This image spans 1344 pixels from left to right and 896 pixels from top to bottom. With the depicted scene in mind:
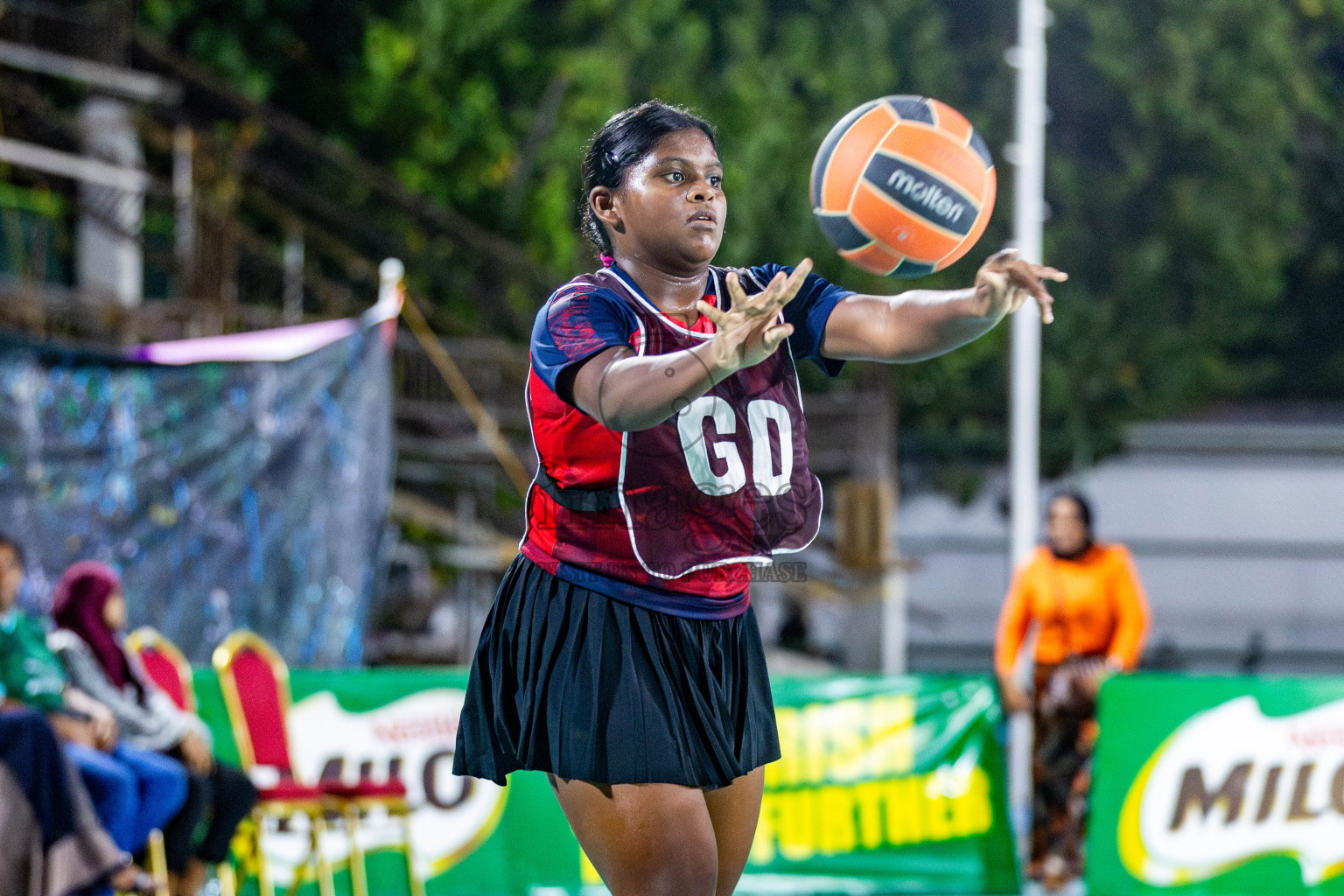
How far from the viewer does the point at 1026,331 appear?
9.76 metres

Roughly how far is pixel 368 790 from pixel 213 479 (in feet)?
6.75

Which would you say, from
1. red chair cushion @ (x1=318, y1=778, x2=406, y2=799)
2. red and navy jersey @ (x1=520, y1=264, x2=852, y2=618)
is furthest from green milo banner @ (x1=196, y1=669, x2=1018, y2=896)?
red and navy jersey @ (x1=520, y1=264, x2=852, y2=618)

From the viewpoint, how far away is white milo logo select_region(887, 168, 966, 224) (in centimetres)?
266

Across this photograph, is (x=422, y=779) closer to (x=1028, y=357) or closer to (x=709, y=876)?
(x=709, y=876)

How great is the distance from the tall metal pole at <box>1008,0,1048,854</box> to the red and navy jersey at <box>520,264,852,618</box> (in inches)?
283

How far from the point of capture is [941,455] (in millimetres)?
20594

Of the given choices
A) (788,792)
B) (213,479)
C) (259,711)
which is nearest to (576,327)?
(259,711)

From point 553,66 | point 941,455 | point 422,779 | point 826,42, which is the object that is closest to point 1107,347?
point 941,455

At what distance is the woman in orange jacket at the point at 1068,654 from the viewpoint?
265 inches

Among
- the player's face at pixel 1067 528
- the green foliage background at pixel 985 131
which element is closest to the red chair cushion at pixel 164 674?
the player's face at pixel 1067 528

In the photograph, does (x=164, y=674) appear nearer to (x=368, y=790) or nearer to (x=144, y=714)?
(x=144, y=714)

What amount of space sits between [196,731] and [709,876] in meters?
4.06

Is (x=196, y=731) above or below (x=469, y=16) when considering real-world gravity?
below

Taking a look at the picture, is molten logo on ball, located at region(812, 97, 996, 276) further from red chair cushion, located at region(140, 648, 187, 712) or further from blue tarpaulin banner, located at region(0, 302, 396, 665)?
blue tarpaulin banner, located at region(0, 302, 396, 665)
